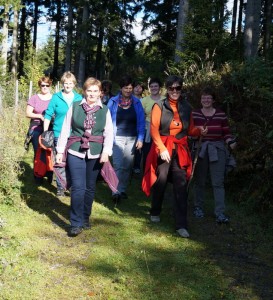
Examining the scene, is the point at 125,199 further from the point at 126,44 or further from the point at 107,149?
the point at 126,44

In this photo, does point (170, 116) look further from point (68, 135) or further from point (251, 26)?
point (251, 26)

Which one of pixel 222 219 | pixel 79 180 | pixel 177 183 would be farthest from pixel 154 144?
pixel 222 219

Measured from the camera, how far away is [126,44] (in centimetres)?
2708

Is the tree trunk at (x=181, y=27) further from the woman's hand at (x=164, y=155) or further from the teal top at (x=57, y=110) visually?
the woman's hand at (x=164, y=155)

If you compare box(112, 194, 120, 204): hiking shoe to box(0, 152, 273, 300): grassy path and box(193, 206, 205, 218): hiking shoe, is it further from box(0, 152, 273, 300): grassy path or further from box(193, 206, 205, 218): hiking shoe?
box(193, 206, 205, 218): hiking shoe

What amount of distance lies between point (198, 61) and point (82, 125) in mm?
9551

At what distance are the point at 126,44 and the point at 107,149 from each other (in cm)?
2317

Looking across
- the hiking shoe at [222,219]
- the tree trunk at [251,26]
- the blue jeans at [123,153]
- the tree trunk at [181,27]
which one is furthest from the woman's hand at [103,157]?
the tree trunk at [251,26]

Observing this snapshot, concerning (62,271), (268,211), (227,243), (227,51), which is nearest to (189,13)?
(227,51)

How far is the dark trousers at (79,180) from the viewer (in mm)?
4977

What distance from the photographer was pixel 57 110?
6.31 meters

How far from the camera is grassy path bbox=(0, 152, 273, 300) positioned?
3.76m

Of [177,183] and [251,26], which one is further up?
[251,26]

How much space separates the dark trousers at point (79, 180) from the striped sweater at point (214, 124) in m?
1.73
